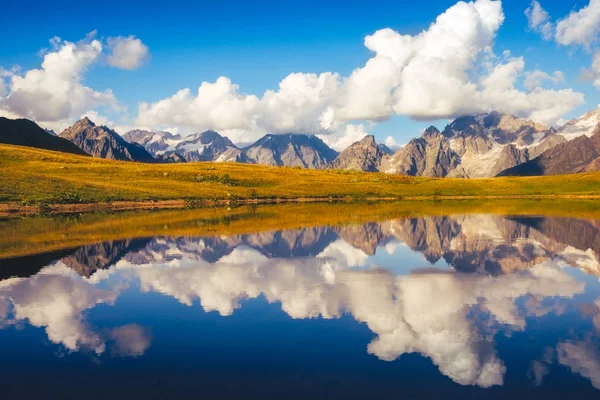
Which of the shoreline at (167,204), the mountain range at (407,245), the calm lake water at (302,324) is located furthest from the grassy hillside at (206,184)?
the calm lake water at (302,324)

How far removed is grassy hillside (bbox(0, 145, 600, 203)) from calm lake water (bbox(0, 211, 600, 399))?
71.7 metres

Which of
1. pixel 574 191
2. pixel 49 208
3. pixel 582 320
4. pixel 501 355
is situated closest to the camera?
pixel 501 355

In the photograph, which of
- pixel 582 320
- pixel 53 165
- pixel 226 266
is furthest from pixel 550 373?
pixel 53 165

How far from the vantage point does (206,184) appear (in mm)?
146125

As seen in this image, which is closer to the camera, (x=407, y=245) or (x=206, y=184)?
(x=407, y=245)

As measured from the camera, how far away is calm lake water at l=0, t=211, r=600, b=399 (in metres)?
17.0

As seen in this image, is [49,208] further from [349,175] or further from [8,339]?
[349,175]

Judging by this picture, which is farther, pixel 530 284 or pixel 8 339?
pixel 530 284

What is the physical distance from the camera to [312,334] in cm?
2188

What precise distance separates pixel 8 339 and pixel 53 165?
140 metres

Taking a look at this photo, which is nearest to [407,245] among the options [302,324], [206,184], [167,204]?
[302,324]

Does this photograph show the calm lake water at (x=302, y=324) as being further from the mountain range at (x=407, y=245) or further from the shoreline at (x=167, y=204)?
the shoreline at (x=167, y=204)

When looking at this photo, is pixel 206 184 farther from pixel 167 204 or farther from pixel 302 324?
pixel 302 324

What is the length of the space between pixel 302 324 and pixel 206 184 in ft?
415
